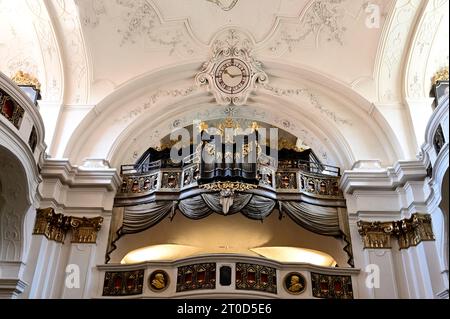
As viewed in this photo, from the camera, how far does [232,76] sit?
11.5 meters

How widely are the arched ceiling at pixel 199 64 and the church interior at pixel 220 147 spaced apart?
0.04 m

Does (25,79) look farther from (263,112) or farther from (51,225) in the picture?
(263,112)

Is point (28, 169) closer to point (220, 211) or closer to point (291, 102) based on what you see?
point (220, 211)

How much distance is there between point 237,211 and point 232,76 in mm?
3678

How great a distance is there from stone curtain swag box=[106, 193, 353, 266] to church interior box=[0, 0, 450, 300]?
3 centimetres

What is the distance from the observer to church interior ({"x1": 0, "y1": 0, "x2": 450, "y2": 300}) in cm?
888

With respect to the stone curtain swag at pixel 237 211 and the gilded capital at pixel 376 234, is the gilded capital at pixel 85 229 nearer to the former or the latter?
the stone curtain swag at pixel 237 211

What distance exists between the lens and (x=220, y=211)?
392 inches

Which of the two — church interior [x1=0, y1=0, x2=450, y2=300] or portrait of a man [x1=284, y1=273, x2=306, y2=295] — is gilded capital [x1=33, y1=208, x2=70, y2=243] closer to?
church interior [x1=0, y1=0, x2=450, y2=300]

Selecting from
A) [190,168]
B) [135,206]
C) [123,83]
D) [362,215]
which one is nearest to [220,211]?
[190,168]

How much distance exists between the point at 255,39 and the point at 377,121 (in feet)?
12.0

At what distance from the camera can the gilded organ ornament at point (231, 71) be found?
11227 mm

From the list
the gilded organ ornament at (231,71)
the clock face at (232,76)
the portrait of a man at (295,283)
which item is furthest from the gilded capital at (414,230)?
the clock face at (232,76)

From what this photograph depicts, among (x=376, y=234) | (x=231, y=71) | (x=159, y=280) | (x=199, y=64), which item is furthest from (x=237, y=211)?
(x=199, y=64)
